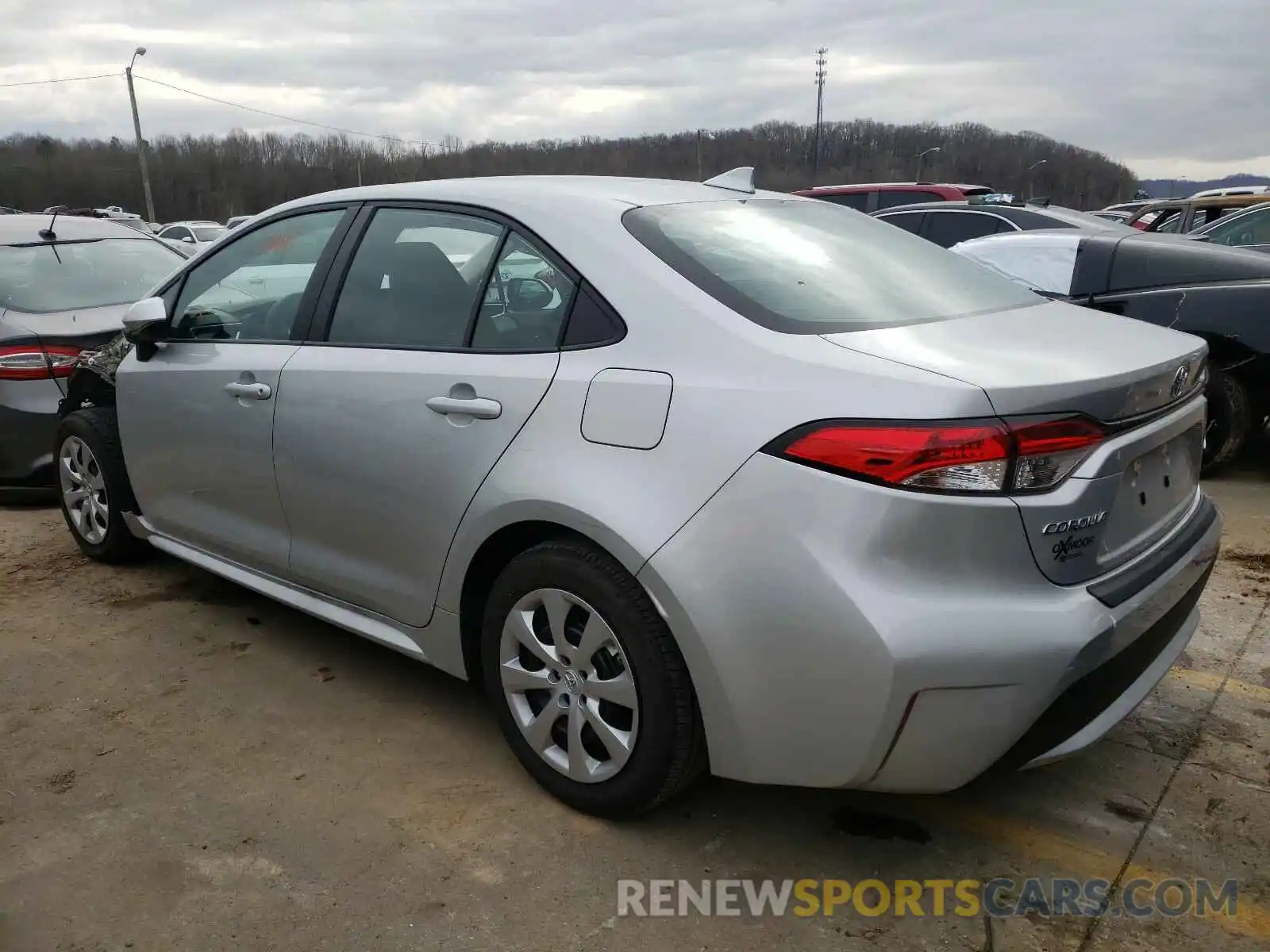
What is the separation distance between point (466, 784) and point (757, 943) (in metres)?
0.96

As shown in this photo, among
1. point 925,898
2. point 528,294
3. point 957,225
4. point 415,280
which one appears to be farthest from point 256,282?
point 957,225

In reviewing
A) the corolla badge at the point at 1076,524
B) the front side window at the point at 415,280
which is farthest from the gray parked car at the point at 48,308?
the corolla badge at the point at 1076,524

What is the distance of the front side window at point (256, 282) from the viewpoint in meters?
3.26

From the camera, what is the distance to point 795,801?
104 inches

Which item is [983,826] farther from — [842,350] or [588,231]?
[588,231]

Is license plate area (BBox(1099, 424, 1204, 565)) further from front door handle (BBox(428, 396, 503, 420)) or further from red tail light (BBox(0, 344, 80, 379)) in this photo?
red tail light (BBox(0, 344, 80, 379))

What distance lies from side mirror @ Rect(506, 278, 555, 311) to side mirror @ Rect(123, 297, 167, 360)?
5.44 feet

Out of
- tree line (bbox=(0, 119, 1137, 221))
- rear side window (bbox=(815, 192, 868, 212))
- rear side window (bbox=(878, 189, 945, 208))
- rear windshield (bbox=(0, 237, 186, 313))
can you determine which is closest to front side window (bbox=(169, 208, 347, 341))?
rear windshield (bbox=(0, 237, 186, 313))

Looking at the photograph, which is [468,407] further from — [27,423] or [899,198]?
[899,198]

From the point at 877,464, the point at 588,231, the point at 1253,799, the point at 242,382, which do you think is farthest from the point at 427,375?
the point at 1253,799

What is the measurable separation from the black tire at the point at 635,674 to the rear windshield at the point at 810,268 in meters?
0.69

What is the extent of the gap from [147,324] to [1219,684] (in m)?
3.89

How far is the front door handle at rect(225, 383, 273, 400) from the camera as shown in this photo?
3164 mm

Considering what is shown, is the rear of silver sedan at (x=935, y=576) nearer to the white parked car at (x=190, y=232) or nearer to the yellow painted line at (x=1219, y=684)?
the yellow painted line at (x=1219, y=684)
